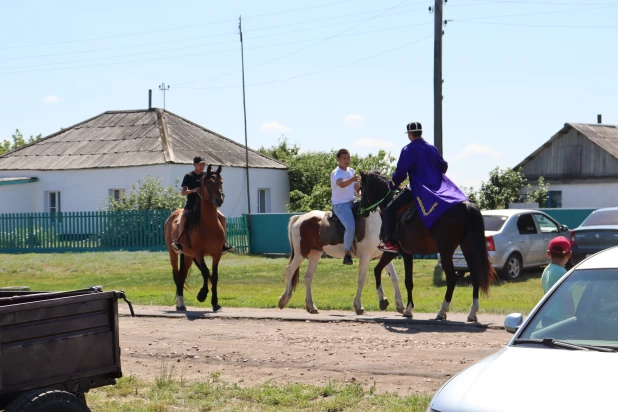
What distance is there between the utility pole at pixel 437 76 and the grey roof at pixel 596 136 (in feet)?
90.5

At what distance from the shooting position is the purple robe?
43.7 ft

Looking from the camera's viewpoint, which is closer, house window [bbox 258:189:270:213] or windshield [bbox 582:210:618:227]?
windshield [bbox 582:210:618:227]

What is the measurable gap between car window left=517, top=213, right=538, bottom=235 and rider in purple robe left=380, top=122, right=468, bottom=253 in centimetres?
921

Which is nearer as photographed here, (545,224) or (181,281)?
(181,281)

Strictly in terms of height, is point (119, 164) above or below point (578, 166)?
above

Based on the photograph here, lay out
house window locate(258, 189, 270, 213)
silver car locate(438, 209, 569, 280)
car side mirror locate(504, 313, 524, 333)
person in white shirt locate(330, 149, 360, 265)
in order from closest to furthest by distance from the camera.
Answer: car side mirror locate(504, 313, 524, 333)
person in white shirt locate(330, 149, 360, 265)
silver car locate(438, 209, 569, 280)
house window locate(258, 189, 270, 213)

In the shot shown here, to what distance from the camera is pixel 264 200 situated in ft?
166

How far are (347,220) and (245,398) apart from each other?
22.8 ft

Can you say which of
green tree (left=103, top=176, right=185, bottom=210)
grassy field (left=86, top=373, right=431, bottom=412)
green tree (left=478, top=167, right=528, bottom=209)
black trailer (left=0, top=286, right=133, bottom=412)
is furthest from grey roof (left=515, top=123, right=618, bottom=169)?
black trailer (left=0, top=286, right=133, bottom=412)

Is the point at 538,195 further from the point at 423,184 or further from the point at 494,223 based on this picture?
the point at 423,184

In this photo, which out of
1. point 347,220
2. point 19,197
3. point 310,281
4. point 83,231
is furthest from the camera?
point 19,197

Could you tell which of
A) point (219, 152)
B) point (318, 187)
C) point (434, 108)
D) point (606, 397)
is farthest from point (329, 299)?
point (219, 152)

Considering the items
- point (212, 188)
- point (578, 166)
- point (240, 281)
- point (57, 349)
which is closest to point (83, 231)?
point (240, 281)

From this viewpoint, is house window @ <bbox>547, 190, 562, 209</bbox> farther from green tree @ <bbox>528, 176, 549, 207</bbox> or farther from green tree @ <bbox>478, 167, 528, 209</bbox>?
green tree @ <bbox>478, 167, 528, 209</bbox>
